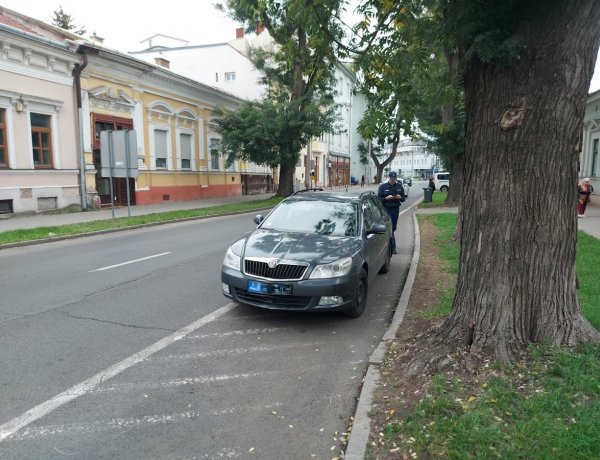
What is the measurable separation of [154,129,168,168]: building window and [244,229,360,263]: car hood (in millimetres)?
19710

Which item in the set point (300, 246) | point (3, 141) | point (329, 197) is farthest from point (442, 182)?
point (300, 246)

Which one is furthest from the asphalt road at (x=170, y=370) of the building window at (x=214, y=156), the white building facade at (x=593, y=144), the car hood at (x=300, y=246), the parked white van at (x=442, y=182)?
the parked white van at (x=442, y=182)

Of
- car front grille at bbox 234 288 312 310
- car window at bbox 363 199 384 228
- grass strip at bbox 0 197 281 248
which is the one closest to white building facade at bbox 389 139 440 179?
grass strip at bbox 0 197 281 248

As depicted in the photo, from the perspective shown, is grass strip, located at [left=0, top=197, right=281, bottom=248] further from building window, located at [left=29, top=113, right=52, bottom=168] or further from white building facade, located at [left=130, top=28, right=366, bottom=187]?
white building facade, located at [left=130, top=28, right=366, bottom=187]

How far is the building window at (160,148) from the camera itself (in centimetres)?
2427

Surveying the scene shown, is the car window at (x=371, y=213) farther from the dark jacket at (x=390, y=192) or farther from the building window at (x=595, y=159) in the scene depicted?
the building window at (x=595, y=159)

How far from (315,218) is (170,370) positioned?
3.10 m

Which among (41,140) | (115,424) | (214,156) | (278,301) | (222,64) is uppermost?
(222,64)

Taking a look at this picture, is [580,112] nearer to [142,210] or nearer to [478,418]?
[478,418]

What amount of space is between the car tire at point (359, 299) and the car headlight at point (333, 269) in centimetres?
32

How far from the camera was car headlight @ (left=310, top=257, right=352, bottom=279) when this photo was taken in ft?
17.2

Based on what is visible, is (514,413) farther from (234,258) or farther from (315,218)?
(315,218)

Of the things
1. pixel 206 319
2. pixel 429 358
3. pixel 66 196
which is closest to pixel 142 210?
pixel 66 196

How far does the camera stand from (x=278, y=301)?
534 centimetres
